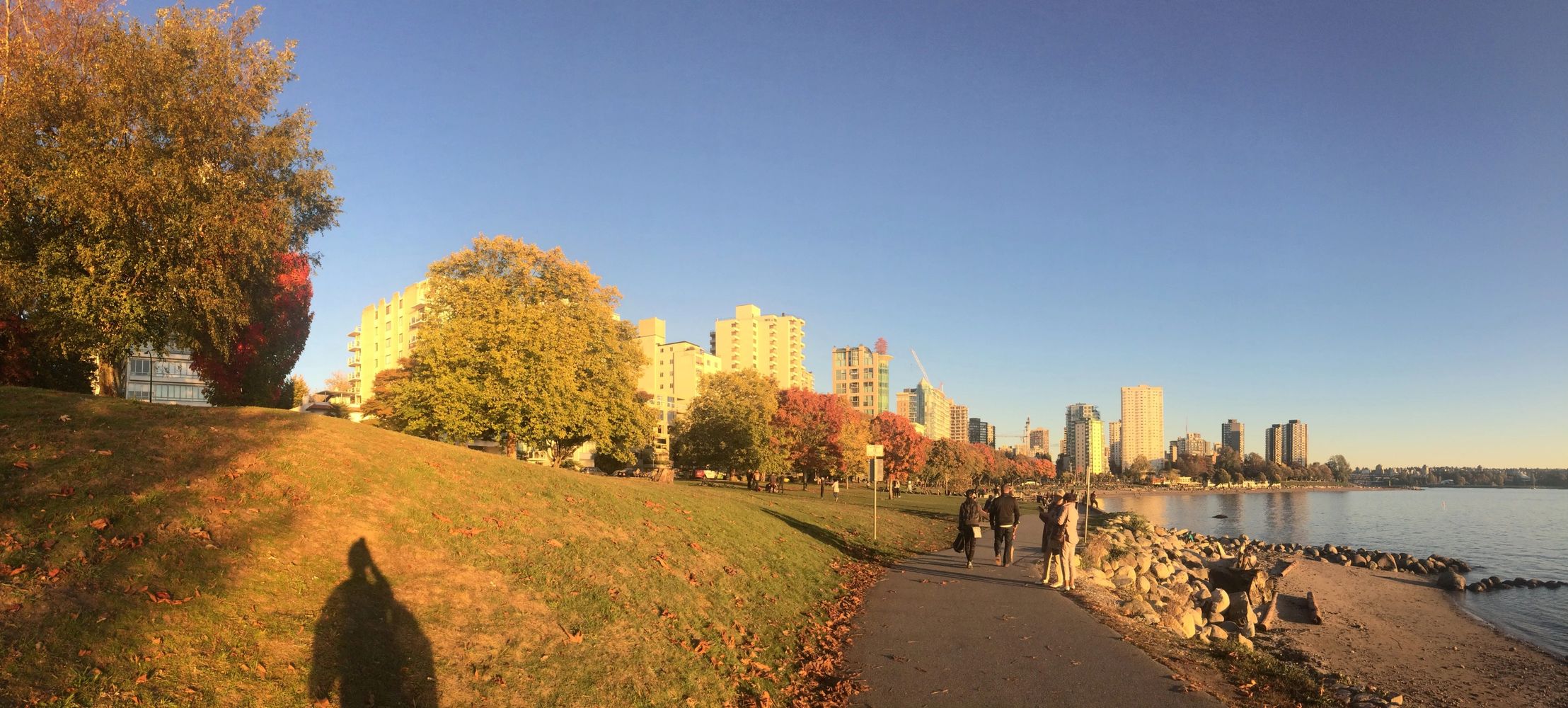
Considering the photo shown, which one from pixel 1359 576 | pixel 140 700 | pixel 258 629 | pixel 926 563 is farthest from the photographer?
pixel 1359 576

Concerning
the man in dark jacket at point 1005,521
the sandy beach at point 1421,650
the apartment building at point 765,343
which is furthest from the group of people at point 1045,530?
the apartment building at point 765,343

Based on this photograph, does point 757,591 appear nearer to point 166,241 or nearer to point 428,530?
point 428,530

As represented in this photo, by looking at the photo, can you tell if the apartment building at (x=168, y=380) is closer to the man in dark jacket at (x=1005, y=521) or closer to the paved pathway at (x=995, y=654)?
the man in dark jacket at (x=1005, y=521)

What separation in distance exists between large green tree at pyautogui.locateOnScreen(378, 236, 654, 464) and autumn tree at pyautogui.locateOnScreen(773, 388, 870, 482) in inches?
814

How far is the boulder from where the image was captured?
34.8 m

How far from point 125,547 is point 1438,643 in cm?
3059

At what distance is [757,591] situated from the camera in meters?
13.4

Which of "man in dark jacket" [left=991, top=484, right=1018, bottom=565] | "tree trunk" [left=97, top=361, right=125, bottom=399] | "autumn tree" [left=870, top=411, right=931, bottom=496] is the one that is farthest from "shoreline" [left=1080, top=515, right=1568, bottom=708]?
"autumn tree" [left=870, top=411, right=931, bottom=496]

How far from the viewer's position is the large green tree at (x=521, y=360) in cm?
2941

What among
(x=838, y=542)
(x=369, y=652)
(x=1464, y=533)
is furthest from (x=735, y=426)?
(x=1464, y=533)

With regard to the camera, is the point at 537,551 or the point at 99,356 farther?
the point at 99,356

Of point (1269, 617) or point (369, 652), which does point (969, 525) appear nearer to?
point (1269, 617)

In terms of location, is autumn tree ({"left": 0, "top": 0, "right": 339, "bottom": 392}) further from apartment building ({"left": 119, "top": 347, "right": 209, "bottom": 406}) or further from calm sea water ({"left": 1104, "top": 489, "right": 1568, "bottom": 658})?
apartment building ({"left": 119, "top": 347, "right": 209, "bottom": 406})

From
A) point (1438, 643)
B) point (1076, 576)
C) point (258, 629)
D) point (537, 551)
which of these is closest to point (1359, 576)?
point (1438, 643)
